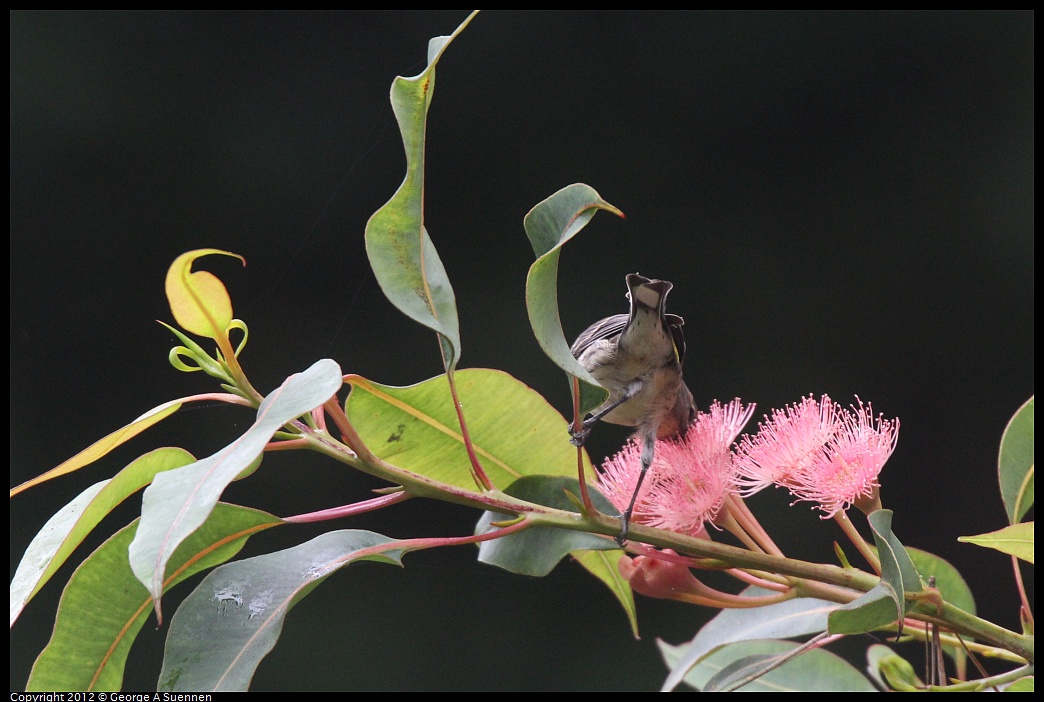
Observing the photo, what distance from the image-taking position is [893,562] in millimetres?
567

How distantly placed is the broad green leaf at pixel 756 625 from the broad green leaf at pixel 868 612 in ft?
0.70

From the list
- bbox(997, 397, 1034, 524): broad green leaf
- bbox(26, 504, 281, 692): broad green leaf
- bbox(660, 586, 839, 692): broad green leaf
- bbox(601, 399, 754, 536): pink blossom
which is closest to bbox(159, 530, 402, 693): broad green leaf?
bbox(26, 504, 281, 692): broad green leaf

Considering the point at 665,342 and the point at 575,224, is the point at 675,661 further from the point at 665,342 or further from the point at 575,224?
the point at 575,224

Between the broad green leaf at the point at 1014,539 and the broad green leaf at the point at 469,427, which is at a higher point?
the broad green leaf at the point at 469,427

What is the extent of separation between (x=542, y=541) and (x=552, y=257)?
0.22 metres

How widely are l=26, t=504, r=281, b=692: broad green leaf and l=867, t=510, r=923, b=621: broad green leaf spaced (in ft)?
1.49

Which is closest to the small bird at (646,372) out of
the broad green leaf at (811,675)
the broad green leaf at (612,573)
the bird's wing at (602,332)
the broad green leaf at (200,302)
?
the bird's wing at (602,332)

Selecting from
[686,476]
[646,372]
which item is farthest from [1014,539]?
[646,372]

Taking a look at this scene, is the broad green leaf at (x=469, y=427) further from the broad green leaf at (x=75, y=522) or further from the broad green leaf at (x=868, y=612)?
the broad green leaf at (x=868, y=612)

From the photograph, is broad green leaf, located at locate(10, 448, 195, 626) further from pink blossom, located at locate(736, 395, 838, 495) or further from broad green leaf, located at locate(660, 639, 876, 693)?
broad green leaf, located at locate(660, 639, 876, 693)

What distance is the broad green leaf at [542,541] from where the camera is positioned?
0.63m

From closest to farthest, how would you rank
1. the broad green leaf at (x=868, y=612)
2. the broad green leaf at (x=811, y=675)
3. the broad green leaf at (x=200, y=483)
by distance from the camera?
the broad green leaf at (x=200, y=483) → the broad green leaf at (x=868, y=612) → the broad green leaf at (x=811, y=675)
